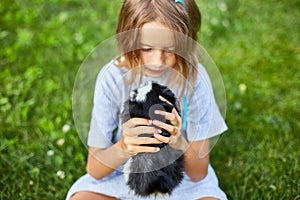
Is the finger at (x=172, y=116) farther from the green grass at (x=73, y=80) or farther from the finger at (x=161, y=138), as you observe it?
the green grass at (x=73, y=80)

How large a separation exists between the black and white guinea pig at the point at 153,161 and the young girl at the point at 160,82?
0.04m

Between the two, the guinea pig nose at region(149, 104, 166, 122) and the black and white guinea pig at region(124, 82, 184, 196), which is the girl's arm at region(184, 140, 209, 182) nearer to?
the black and white guinea pig at region(124, 82, 184, 196)

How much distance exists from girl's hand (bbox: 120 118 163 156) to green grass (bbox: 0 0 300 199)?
65cm

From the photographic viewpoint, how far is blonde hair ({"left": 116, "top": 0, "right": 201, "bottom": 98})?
146 cm

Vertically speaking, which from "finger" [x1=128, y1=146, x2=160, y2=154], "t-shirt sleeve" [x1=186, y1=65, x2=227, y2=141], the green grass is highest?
"finger" [x1=128, y1=146, x2=160, y2=154]

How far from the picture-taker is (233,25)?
9.53 feet

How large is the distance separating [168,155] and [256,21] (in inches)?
69.3

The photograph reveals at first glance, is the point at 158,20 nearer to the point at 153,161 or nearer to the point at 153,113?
the point at 153,113

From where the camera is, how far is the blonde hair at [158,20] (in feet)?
4.78

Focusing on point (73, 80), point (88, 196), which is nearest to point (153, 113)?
point (88, 196)

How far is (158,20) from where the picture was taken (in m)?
1.46

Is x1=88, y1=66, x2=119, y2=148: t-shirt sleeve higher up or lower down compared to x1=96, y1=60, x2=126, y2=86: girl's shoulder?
lower down

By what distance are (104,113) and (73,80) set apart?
33.3 inches

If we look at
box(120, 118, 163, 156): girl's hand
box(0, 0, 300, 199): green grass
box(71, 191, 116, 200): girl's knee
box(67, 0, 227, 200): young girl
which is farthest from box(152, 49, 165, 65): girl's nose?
box(0, 0, 300, 199): green grass
